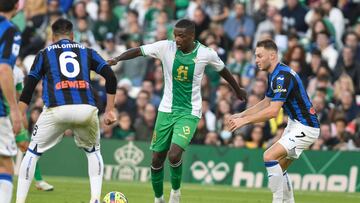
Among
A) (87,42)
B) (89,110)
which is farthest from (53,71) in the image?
(87,42)

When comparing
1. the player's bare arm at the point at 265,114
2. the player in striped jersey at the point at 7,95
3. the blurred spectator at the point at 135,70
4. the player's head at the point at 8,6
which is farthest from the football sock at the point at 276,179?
the blurred spectator at the point at 135,70

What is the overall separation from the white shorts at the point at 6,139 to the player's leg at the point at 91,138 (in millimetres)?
1795

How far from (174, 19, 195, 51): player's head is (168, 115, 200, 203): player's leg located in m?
1.03

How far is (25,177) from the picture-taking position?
1181 cm

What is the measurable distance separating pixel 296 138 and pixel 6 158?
4354mm

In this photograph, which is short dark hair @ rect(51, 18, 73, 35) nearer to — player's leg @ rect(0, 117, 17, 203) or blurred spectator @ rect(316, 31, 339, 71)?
player's leg @ rect(0, 117, 17, 203)

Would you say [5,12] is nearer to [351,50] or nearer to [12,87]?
[12,87]

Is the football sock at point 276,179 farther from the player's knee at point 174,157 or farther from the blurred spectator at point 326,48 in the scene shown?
the blurred spectator at point 326,48

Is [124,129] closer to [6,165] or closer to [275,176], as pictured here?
[275,176]

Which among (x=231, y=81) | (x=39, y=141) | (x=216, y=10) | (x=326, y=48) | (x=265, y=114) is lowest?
(x=39, y=141)

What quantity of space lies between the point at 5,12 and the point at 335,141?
39.2ft

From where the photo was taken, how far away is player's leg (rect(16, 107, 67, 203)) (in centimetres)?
1183

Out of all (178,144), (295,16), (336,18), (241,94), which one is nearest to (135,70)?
(295,16)

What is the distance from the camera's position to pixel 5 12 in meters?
9.94
